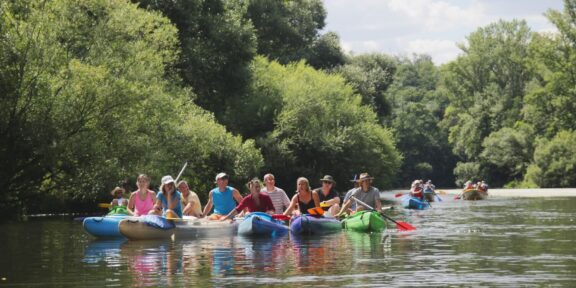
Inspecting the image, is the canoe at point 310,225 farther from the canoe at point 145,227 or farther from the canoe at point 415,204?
the canoe at point 415,204

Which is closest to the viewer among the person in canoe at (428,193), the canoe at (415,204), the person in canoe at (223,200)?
the person in canoe at (223,200)

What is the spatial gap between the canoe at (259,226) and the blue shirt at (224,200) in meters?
0.99

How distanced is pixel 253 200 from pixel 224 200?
3.13 ft

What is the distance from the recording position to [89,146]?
1207 inches

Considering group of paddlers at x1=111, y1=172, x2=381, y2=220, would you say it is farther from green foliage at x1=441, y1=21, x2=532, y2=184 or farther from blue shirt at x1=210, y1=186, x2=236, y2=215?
green foliage at x1=441, y1=21, x2=532, y2=184

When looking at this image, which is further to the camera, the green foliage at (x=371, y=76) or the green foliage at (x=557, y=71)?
the green foliage at (x=557, y=71)

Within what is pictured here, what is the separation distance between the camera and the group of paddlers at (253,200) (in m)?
23.1

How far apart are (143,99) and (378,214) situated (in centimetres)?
1143

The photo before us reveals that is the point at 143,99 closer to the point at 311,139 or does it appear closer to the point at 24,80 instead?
the point at 24,80

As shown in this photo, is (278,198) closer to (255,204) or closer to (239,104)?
(255,204)

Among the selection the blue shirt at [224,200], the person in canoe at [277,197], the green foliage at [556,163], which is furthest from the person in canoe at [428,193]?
the blue shirt at [224,200]

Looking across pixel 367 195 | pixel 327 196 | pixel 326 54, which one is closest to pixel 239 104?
pixel 326 54

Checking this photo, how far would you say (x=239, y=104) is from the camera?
5528cm

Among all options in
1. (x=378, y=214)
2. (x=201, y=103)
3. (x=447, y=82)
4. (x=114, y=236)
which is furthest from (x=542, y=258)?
(x=447, y=82)
